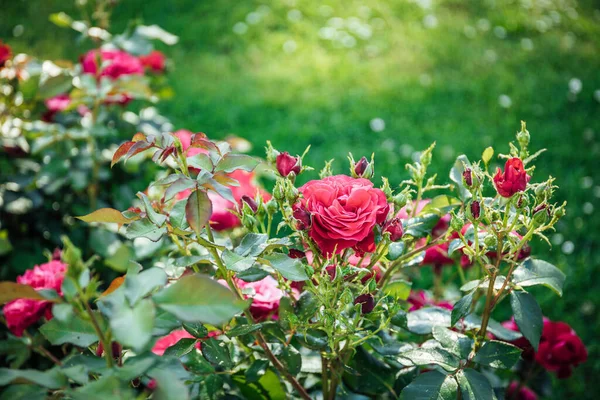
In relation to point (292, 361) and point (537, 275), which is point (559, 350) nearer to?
point (537, 275)

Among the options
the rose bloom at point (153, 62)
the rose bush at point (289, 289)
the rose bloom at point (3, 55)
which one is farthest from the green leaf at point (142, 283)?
the rose bloom at point (153, 62)

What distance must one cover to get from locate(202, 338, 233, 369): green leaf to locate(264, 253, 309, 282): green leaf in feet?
0.58

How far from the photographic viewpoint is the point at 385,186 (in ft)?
2.80

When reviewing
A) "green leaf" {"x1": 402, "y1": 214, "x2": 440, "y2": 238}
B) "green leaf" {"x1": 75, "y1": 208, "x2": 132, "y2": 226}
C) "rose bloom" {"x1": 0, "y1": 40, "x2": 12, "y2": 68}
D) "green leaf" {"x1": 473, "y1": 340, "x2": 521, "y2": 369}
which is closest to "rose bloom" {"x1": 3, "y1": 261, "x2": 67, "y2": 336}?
"green leaf" {"x1": 75, "y1": 208, "x2": 132, "y2": 226}

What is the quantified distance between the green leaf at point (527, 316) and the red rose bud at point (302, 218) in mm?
345

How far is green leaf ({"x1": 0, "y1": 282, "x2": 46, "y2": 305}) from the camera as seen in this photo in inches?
24.4

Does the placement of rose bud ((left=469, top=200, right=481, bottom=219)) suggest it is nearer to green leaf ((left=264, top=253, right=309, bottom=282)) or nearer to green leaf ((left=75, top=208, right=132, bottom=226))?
green leaf ((left=264, top=253, right=309, bottom=282))

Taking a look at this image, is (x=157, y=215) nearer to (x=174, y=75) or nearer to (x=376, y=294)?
(x=376, y=294)

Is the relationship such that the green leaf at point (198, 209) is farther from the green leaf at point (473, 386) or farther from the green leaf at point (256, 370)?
the green leaf at point (473, 386)

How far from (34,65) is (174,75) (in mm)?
2000

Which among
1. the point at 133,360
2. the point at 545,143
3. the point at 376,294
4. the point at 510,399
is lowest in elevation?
the point at 545,143

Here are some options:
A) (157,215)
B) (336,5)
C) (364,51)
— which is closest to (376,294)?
(157,215)

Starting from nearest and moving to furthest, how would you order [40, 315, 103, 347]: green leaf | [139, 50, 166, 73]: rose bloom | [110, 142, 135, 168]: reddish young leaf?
[40, 315, 103, 347]: green leaf < [110, 142, 135, 168]: reddish young leaf < [139, 50, 166, 73]: rose bloom

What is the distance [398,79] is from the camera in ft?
11.7
